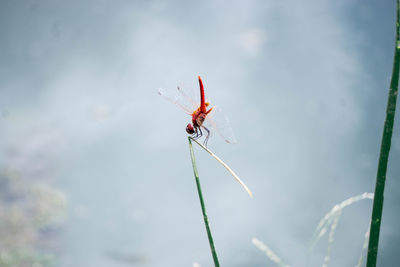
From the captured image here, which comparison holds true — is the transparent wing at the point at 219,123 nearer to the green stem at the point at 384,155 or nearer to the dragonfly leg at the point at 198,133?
the dragonfly leg at the point at 198,133

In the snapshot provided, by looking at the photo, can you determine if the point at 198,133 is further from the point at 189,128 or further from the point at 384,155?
the point at 384,155

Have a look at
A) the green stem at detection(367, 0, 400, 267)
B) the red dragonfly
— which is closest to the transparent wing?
the red dragonfly

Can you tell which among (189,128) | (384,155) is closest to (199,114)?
(189,128)

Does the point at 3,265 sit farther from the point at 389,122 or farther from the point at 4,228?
the point at 389,122

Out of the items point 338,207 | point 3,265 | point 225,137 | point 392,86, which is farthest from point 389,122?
point 3,265

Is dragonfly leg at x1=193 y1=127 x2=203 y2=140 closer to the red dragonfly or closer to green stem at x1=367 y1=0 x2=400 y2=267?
the red dragonfly
